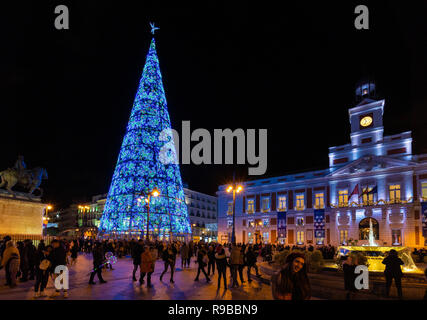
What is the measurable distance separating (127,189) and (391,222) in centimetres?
2930

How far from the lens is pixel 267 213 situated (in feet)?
165

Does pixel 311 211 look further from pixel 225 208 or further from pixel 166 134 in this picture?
pixel 166 134

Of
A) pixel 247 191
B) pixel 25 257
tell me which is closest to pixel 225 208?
pixel 247 191

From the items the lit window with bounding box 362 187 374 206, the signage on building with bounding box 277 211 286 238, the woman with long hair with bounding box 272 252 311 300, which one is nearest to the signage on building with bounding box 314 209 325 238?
the signage on building with bounding box 277 211 286 238

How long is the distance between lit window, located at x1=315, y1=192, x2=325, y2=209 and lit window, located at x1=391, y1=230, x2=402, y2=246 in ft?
30.1

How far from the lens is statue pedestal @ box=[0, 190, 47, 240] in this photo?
2047cm

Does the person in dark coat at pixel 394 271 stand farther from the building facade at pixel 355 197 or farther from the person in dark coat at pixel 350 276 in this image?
the building facade at pixel 355 197

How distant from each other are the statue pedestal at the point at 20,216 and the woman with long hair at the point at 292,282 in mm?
19397

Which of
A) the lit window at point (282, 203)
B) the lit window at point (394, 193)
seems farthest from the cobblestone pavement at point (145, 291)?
the lit window at point (282, 203)

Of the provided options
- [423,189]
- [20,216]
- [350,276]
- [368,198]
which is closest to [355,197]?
[368,198]

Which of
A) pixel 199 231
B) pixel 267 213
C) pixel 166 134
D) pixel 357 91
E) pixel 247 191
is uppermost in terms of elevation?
pixel 357 91

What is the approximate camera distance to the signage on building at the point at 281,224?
154ft

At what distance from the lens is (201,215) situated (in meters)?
86.2

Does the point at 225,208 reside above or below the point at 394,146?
below
